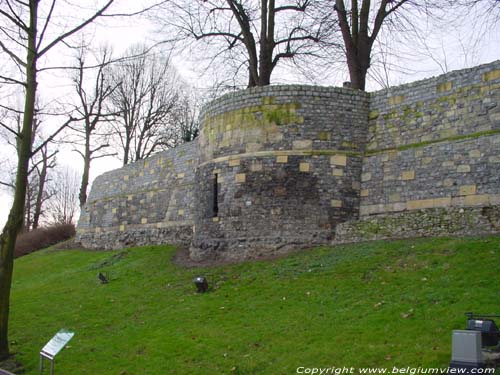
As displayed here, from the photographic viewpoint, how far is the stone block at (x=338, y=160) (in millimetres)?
14383

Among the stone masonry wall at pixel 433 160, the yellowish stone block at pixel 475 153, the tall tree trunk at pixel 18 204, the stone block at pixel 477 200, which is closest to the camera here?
the tall tree trunk at pixel 18 204

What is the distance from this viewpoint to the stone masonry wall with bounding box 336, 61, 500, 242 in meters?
12.1

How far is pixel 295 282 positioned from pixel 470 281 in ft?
11.9

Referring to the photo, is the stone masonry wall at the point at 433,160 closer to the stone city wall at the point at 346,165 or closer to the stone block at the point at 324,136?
the stone city wall at the point at 346,165

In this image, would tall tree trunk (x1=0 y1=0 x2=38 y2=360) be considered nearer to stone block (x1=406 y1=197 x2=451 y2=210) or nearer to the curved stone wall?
the curved stone wall

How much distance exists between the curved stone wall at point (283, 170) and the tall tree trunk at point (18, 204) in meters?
5.41

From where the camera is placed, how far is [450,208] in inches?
490

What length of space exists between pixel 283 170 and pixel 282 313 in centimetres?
515

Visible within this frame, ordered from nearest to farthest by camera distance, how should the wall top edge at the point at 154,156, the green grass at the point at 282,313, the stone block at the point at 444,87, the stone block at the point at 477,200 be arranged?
the green grass at the point at 282,313, the stone block at the point at 477,200, the stone block at the point at 444,87, the wall top edge at the point at 154,156

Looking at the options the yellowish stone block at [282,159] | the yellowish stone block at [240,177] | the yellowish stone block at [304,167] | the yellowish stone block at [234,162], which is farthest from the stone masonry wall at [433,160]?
the yellowish stone block at [234,162]

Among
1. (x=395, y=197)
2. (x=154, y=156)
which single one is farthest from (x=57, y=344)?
(x=154, y=156)

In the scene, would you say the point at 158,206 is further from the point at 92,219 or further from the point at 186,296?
the point at 186,296

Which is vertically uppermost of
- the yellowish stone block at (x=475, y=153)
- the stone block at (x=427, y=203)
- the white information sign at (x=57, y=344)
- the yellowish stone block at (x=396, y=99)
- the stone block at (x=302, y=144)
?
the yellowish stone block at (x=396, y=99)

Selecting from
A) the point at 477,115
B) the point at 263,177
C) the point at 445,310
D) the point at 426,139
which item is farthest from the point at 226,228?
the point at 445,310
